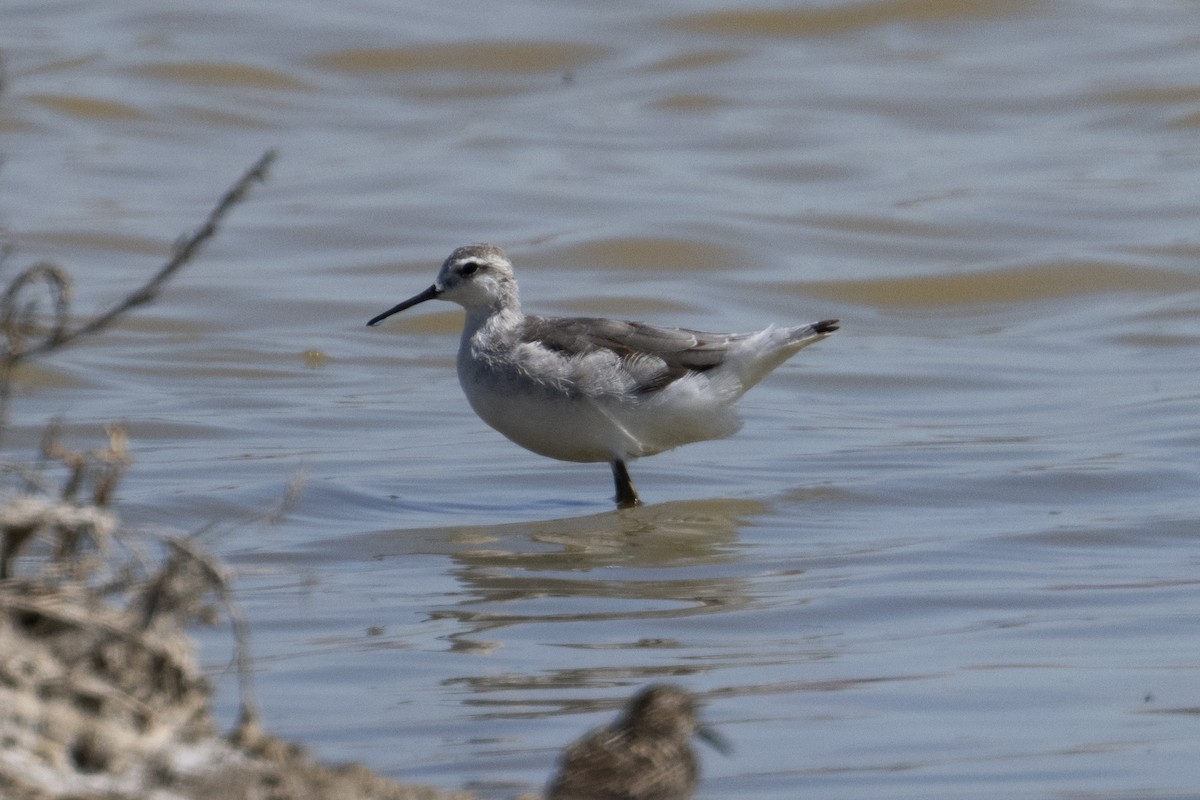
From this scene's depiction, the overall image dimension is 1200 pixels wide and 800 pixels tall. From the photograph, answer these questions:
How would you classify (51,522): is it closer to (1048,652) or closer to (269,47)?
(1048,652)

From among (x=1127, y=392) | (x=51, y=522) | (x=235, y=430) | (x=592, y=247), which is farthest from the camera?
(x=592, y=247)

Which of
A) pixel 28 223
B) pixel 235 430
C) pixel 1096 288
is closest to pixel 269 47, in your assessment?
pixel 28 223

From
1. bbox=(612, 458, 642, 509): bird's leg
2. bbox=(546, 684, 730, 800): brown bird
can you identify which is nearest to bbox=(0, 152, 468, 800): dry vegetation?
bbox=(546, 684, 730, 800): brown bird

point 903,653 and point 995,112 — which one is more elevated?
point 903,653

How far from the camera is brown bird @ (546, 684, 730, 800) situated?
4.59m

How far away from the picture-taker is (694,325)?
14.0 metres

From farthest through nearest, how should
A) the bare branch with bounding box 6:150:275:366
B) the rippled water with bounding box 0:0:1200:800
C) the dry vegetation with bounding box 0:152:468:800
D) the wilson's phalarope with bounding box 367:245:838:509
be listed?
the wilson's phalarope with bounding box 367:245:838:509, the rippled water with bounding box 0:0:1200:800, the bare branch with bounding box 6:150:275:366, the dry vegetation with bounding box 0:152:468:800

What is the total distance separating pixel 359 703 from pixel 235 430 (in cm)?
518

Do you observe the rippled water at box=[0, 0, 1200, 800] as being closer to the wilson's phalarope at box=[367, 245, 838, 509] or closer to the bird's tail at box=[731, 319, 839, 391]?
the wilson's phalarope at box=[367, 245, 838, 509]

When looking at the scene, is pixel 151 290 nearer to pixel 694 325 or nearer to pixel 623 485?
pixel 623 485

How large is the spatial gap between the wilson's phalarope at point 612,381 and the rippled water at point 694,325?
0.36 metres

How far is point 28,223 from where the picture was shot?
52.4 ft

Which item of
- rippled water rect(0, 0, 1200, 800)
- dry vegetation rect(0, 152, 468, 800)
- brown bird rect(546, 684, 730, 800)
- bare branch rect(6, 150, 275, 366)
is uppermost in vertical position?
bare branch rect(6, 150, 275, 366)

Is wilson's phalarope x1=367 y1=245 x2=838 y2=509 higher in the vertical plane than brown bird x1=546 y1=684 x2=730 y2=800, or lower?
lower
